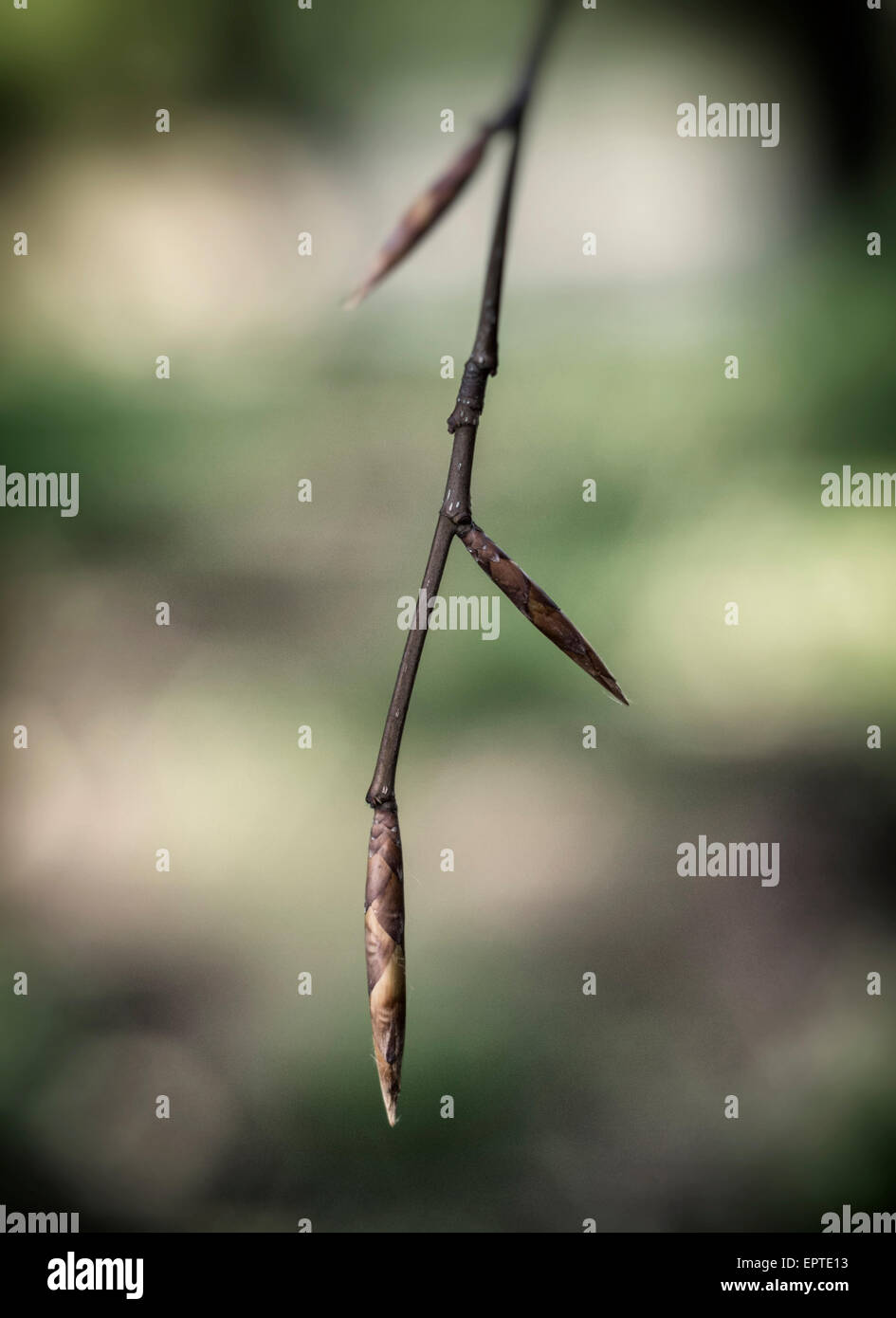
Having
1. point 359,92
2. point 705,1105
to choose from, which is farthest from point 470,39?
point 705,1105

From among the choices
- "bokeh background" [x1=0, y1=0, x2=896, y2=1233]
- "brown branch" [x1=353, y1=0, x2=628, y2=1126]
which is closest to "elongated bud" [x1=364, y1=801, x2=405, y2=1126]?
"brown branch" [x1=353, y1=0, x2=628, y2=1126]

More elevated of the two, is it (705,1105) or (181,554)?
(181,554)

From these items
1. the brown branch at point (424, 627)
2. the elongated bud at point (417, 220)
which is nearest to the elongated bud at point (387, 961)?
the brown branch at point (424, 627)

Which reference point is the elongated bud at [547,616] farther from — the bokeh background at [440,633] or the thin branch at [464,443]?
the bokeh background at [440,633]

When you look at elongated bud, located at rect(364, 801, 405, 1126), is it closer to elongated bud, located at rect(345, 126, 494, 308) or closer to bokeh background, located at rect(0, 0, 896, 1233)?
elongated bud, located at rect(345, 126, 494, 308)

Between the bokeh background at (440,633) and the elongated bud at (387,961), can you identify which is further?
the bokeh background at (440,633)

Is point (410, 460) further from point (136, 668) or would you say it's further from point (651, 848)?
point (651, 848)
